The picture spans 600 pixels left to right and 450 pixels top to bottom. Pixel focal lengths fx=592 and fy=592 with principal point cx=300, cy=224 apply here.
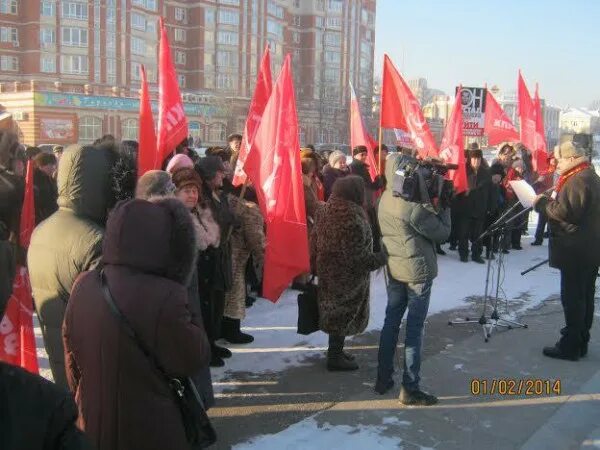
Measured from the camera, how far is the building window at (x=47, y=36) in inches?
2152

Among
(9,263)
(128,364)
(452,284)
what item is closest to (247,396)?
(128,364)

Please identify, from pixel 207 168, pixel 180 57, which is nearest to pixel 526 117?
pixel 207 168

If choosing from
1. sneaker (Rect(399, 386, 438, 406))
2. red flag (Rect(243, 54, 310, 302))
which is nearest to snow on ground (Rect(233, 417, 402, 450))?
sneaker (Rect(399, 386, 438, 406))

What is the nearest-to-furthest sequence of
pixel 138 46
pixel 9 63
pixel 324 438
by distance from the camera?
pixel 324 438, pixel 9 63, pixel 138 46

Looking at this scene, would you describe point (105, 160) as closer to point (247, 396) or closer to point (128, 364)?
point (128, 364)

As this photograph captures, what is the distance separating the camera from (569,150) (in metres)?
5.34

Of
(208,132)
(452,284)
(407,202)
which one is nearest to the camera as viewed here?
(407,202)

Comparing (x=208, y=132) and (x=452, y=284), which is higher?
(x=208, y=132)

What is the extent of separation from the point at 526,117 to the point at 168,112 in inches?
358

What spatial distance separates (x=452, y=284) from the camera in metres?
8.57

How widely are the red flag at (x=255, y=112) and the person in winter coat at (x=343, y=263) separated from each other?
4.39 ft

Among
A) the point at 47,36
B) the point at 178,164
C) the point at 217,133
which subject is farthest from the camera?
the point at 217,133

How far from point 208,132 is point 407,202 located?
54570 millimetres

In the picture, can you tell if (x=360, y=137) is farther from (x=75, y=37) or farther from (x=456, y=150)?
(x=75, y=37)
